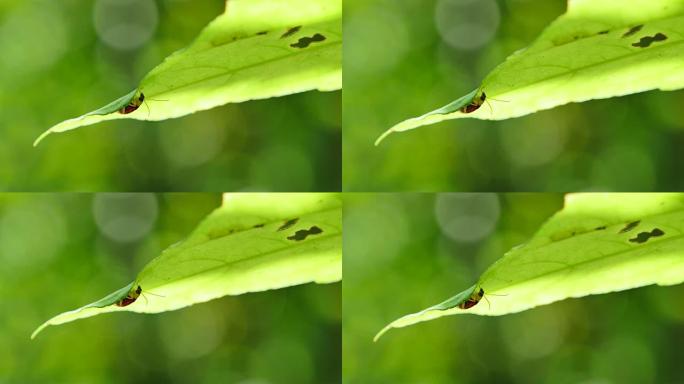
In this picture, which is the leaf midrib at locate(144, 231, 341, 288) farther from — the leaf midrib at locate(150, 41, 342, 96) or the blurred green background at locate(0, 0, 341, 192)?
the leaf midrib at locate(150, 41, 342, 96)

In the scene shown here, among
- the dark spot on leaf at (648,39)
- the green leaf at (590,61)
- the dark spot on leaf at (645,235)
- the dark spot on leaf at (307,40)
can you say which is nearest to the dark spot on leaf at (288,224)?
the green leaf at (590,61)

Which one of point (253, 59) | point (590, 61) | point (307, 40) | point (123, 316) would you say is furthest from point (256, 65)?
point (590, 61)

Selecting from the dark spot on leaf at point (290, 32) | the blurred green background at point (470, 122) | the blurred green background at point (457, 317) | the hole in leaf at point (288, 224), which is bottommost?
the blurred green background at point (457, 317)

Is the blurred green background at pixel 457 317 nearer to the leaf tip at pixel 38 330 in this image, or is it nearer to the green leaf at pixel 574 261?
the green leaf at pixel 574 261

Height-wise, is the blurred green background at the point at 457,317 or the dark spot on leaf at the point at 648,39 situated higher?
the dark spot on leaf at the point at 648,39

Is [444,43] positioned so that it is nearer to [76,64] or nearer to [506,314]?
[506,314]

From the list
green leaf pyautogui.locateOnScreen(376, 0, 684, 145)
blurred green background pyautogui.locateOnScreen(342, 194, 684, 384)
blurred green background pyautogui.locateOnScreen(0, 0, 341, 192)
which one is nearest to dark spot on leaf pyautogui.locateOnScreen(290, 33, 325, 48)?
blurred green background pyautogui.locateOnScreen(0, 0, 341, 192)
